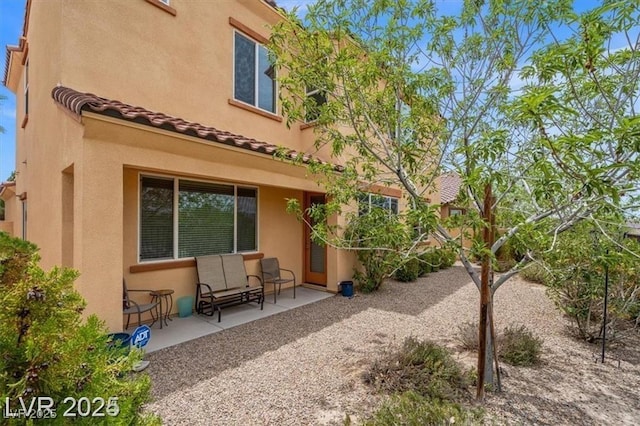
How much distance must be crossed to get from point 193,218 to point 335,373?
5104 millimetres

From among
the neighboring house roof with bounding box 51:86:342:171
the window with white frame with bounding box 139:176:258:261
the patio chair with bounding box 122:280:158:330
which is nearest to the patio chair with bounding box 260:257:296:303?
the window with white frame with bounding box 139:176:258:261

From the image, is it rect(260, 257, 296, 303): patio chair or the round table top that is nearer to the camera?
the round table top

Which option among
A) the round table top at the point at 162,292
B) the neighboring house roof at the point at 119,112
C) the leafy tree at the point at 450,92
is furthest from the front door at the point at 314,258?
the leafy tree at the point at 450,92

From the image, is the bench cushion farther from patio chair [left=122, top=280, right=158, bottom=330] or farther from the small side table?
patio chair [left=122, top=280, right=158, bottom=330]

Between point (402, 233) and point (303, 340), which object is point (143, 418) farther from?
point (303, 340)

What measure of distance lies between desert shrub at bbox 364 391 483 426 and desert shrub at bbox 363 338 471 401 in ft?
1.51

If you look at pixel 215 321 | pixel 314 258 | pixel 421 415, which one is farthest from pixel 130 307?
pixel 314 258

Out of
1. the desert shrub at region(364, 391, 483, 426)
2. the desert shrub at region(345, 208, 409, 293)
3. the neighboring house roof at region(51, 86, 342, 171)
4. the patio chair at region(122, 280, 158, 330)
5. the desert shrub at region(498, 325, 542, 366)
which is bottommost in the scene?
the desert shrub at region(498, 325, 542, 366)

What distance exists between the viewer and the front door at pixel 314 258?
1013 centimetres

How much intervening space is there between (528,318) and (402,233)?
5.70 meters

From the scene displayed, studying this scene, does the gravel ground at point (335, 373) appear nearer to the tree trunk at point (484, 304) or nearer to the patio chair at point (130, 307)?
the tree trunk at point (484, 304)

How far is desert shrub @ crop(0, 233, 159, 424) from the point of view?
1514mm

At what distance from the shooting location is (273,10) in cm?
936

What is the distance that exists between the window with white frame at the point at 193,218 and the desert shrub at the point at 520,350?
6637 mm
